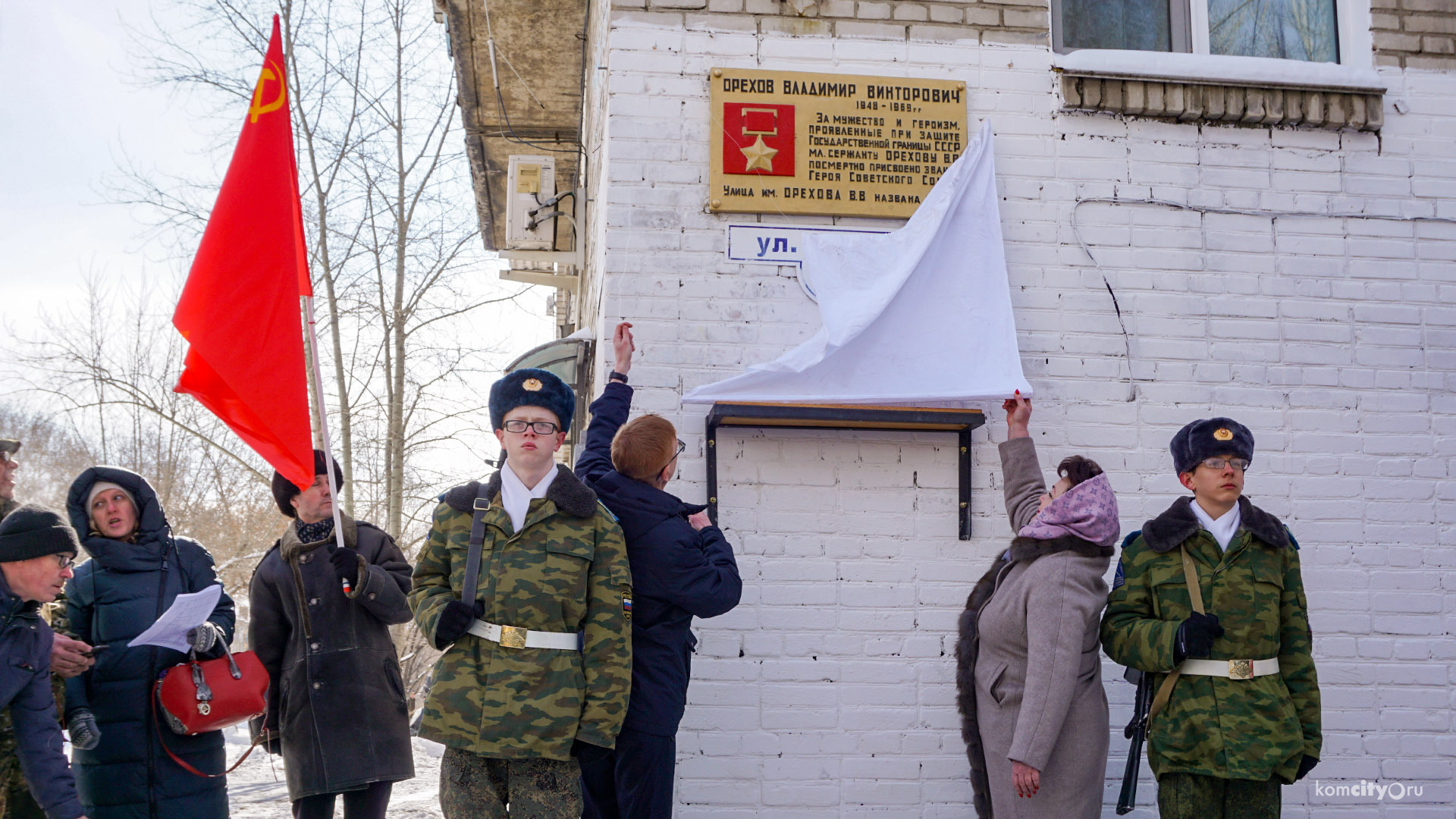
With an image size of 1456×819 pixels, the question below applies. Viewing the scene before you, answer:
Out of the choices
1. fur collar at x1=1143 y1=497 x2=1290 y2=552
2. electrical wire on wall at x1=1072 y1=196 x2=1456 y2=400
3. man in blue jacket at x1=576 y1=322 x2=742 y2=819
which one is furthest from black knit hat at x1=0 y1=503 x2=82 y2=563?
electrical wire on wall at x1=1072 y1=196 x2=1456 y2=400

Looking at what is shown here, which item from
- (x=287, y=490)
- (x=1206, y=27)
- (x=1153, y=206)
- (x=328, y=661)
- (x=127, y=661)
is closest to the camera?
(x=127, y=661)

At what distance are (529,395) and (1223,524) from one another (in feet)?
6.85

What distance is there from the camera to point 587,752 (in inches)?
124

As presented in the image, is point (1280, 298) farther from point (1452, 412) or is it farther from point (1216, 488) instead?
point (1216, 488)

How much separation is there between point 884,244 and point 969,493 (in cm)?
101

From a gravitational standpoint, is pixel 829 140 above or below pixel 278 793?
above

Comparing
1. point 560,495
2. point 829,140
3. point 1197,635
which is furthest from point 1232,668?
point 829,140

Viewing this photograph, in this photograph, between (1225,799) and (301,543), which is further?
(301,543)

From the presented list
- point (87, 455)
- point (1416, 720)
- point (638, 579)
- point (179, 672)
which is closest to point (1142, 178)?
point (1416, 720)

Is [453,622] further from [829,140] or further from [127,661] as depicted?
[829,140]

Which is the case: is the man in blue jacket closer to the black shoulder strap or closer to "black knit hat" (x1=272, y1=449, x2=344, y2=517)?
the black shoulder strap

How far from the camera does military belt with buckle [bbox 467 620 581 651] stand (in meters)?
2.96

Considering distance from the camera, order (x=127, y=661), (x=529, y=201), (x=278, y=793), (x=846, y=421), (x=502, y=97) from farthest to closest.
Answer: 1. (x=502, y=97)
2. (x=529, y=201)
3. (x=278, y=793)
4. (x=846, y=421)
5. (x=127, y=661)

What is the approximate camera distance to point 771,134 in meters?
4.39
